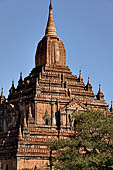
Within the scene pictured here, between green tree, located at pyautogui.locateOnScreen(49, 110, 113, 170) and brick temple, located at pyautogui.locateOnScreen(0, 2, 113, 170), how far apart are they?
6.41 m

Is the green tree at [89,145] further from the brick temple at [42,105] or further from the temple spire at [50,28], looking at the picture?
the temple spire at [50,28]

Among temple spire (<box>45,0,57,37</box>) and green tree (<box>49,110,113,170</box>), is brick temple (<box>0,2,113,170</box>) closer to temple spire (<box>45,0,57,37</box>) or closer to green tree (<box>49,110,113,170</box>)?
temple spire (<box>45,0,57,37</box>)

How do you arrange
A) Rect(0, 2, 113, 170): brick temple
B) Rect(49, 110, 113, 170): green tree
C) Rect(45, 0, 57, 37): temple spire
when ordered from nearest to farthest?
1. Rect(49, 110, 113, 170): green tree
2. Rect(0, 2, 113, 170): brick temple
3. Rect(45, 0, 57, 37): temple spire

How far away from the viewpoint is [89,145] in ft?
132

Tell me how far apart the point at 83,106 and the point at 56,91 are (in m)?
3.06

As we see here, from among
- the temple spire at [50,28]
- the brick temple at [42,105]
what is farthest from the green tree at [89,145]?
the temple spire at [50,28]

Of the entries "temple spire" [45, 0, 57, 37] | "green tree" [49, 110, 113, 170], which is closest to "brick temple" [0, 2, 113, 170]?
"temple spire" [45, 0, 57, 37]

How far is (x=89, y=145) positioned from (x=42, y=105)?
13195mm

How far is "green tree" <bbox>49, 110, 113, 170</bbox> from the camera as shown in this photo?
37969 millimetres

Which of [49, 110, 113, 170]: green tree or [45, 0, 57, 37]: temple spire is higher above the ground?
[45, 0, 57, 37]: temple spire

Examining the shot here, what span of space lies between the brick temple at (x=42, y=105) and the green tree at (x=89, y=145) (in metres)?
6.41

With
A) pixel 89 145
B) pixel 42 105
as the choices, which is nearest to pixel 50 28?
pixel 42 105

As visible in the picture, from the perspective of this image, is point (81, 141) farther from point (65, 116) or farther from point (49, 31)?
point (49, 31)

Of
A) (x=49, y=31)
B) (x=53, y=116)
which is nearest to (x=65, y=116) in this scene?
(x=53, y=116)
